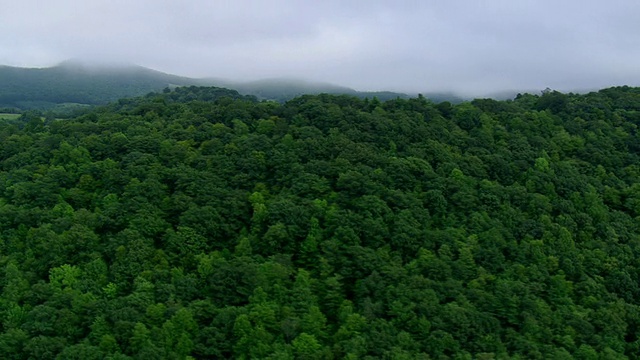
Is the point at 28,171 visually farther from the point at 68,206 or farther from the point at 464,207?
the point at 464,207

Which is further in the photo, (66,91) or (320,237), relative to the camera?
(66,91)

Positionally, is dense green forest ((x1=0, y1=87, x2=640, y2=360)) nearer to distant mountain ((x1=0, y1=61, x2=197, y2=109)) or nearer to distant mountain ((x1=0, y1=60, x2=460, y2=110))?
distant mountain ((x1=0, y1=60, x2=460, y2=110))

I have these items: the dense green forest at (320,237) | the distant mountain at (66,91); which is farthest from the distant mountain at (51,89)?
the dense green forest at (320,237)

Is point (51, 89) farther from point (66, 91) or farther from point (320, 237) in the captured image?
point (320, 237)

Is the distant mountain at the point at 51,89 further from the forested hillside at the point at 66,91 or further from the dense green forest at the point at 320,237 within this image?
the dense green forest at the point at 320,237

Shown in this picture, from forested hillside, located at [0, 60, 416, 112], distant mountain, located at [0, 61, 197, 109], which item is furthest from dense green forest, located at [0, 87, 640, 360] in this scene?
distant mountain, located at [0, 61, 197, 109]

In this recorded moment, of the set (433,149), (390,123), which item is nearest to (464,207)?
(433,149)

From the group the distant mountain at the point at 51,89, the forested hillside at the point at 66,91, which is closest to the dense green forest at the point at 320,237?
the forested hillside at the point at 66,91

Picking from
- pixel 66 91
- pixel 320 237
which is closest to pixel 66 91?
pixel 66 91

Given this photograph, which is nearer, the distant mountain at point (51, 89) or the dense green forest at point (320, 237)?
the dense green forest at point (320, 237)
